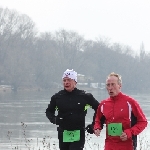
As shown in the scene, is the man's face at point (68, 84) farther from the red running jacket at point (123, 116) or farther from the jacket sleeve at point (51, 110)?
the red running jacket at point (123, 116)

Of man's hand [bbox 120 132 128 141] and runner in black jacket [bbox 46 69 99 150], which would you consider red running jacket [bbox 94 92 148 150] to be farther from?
runner in black jacket [bbox 46 69 99 150]

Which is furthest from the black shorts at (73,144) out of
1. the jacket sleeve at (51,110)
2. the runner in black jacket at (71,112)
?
the jacket sleeve at (51,110)

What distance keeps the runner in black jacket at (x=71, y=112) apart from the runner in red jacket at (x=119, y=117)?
2.30 feet

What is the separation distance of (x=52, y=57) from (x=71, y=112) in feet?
300

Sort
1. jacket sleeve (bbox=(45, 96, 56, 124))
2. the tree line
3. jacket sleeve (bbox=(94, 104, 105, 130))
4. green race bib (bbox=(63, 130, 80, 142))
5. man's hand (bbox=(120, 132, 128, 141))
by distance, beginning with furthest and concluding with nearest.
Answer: the tree line
jacket sleeve (bbox=(45, 96, 56, 124))
green race bib (bbox=(63, 130, 80, 142))
jacket sleeve (bbox=(94, 104, 105, 130))
man's hand (bbox=(120, 132, 128, 141))

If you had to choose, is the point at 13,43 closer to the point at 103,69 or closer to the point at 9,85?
the point at 9,85

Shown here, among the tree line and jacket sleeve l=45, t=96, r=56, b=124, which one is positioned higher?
the tree line

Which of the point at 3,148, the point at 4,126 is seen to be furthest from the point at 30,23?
the point at 3,148

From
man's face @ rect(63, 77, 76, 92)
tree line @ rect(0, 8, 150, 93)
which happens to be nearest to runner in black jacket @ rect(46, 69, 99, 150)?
man's face @ rect(63, 77, 76, 92)

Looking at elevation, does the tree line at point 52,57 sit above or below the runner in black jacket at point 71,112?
above

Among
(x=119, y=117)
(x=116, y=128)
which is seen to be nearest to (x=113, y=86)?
(x=119, y=117)

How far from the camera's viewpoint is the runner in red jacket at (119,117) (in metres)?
5.12

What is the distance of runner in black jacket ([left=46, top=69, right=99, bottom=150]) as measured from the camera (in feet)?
19.3

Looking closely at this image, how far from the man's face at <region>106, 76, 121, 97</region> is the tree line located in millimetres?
76142
